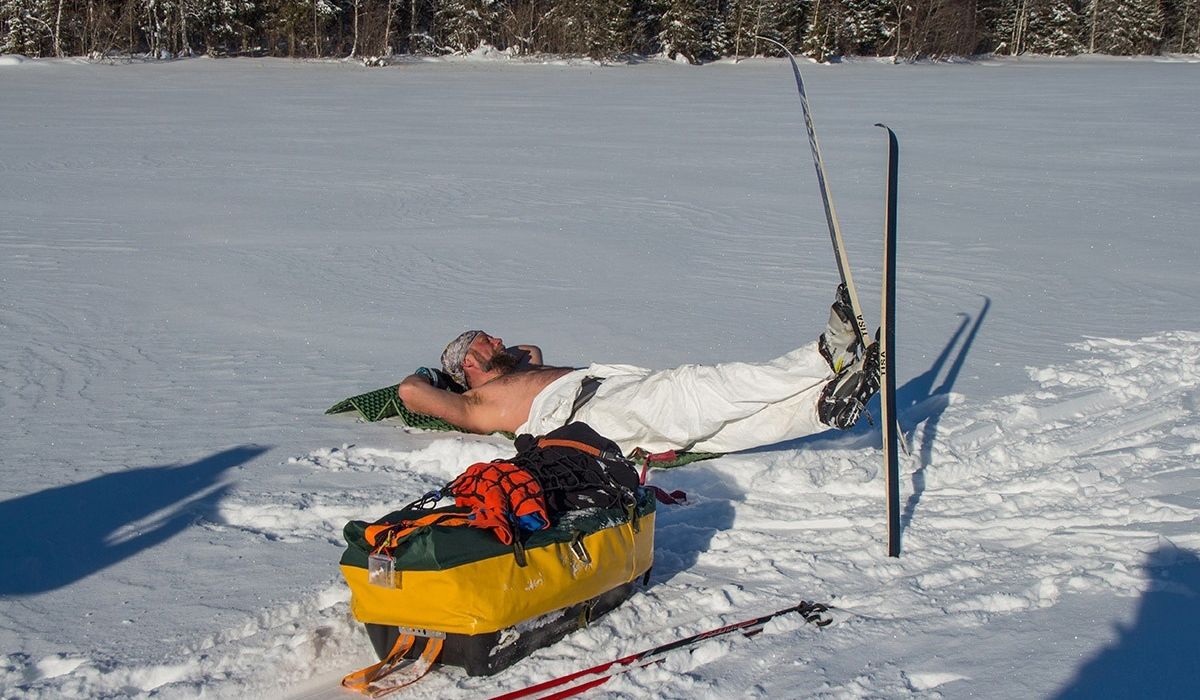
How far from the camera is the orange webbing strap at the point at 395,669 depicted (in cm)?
309

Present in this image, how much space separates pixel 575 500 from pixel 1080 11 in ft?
176

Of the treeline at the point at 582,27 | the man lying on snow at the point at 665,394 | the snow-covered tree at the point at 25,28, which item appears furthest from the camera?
the treeline at the point at 582,27

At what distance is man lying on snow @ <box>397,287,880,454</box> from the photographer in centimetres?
418

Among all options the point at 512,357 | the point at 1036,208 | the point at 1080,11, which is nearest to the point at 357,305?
the point at 512,357

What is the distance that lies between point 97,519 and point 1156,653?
369 cm

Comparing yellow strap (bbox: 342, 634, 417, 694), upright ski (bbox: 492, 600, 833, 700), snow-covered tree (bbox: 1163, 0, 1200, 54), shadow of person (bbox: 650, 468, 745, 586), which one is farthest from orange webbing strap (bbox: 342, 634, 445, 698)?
snow-covered tree (bbox: 1163, 0, 1200, 54)

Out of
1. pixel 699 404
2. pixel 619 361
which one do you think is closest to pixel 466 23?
pixel 619 361

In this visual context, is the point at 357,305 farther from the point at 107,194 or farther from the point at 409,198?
the point at 107,194

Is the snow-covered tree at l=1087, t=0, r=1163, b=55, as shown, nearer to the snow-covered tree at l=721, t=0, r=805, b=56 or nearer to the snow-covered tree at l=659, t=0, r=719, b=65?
the snow-covered tree at l=721, t=0, r=805, b=56

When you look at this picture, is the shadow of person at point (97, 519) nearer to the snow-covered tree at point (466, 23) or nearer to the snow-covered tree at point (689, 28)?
the snow-covered tree at point (466, 23)

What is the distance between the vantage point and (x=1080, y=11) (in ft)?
165

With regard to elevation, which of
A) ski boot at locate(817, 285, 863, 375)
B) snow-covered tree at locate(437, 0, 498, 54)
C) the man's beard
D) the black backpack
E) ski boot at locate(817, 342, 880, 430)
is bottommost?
the man's beard

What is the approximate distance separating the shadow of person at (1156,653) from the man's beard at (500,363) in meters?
3.07

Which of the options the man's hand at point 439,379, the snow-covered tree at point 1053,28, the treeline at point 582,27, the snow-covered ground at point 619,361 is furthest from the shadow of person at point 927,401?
the snow-covered tree at point 1053,28
